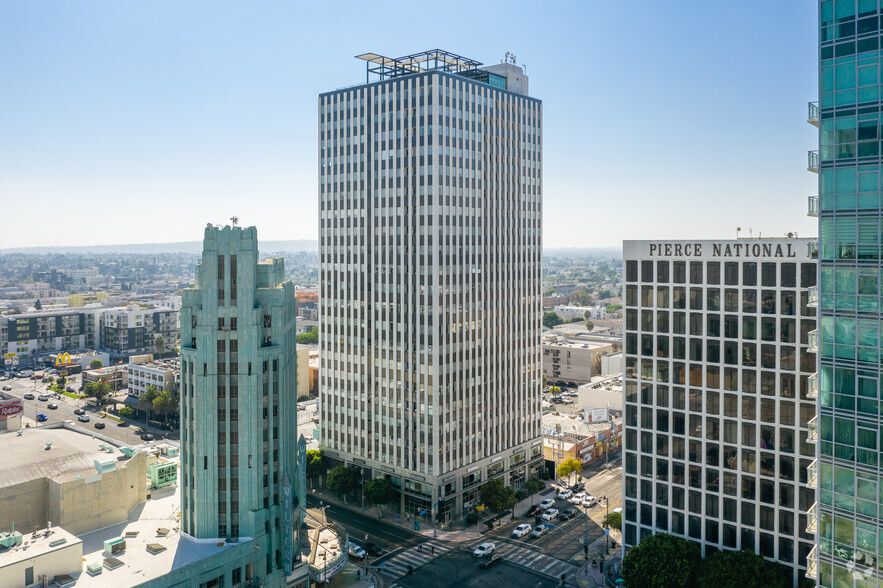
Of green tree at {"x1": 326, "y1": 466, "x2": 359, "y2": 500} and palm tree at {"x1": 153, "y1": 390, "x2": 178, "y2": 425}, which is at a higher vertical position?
palm tree at {"x1": 153, "y1": 390, "x2": 178, "y2": 425}

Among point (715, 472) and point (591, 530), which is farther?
point (591, 530)

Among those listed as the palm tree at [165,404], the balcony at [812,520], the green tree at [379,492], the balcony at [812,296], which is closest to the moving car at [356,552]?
the green tree at [379,492]

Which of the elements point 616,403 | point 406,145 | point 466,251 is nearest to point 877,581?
point 466,251

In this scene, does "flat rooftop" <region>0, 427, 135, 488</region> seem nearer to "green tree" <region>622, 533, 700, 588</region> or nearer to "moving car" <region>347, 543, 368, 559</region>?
"moving car" <region>347, 543, 368, 559</region>

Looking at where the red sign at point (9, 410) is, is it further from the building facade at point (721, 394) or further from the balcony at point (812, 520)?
the balcony at point (812, 520)

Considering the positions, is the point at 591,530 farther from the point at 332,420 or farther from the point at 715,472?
the point at 332,420

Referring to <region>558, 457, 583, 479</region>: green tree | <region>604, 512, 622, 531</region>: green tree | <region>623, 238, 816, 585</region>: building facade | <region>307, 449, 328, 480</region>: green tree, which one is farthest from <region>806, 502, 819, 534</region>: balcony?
<region>307, 449, 328, 480</region>: green tree
